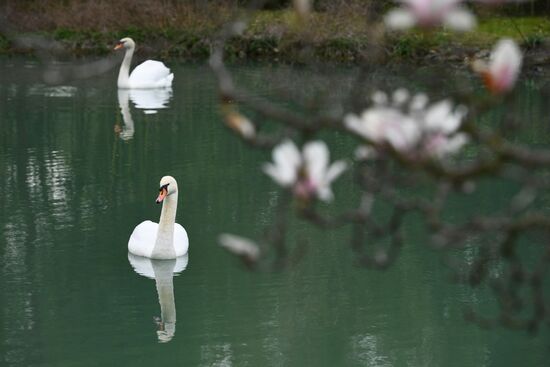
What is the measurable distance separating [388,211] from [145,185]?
2.48 metres

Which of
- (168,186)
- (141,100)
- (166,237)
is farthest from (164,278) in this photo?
(141,100)

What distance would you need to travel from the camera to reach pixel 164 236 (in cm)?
864

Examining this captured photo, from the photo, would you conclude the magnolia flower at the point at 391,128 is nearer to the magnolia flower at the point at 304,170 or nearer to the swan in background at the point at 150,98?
the magnolia flower at the point at 304,170

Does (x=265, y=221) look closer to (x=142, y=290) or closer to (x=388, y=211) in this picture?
(x=388, y=211)

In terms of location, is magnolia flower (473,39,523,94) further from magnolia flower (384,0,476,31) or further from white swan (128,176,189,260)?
white swan (128,176,189,260)

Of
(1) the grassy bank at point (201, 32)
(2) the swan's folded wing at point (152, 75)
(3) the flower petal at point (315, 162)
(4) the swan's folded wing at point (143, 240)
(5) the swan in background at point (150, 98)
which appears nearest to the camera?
(3) the flower petal at point (315, 162)

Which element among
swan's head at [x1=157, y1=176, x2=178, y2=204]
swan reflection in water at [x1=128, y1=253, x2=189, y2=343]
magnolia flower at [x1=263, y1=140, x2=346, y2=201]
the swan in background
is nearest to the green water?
swan reflection in water at [x1=128, y1=253, x2=189, y2=343]

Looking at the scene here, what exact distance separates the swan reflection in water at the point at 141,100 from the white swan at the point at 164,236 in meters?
5.88

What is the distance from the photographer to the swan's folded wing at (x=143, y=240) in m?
8.73

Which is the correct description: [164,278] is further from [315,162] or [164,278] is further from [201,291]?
[315,162]

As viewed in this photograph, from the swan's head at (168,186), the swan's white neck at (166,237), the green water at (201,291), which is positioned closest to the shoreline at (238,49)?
the green water at (201,291)

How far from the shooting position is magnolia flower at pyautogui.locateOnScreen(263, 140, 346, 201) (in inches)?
72.1

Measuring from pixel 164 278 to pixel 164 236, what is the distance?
1.24 ft

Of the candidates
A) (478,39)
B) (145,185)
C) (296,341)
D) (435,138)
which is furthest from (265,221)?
(478,39)
